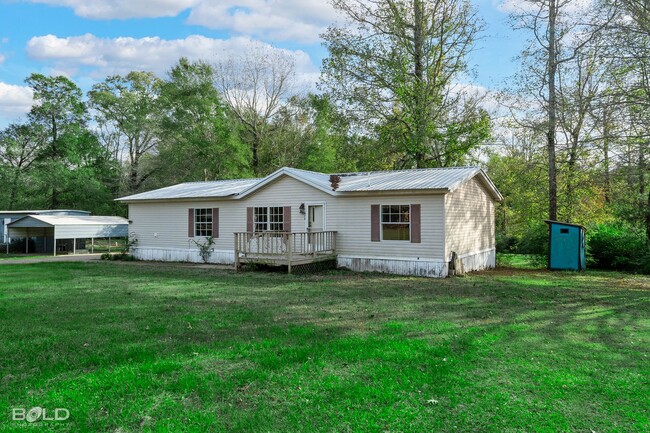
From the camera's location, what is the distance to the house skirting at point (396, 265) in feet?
41.4

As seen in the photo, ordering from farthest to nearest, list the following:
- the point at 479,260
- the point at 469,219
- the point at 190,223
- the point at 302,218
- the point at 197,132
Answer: the point at 197,132, the point at 190,223, the point at 479,260, the point at 302,218, the point at 469,219

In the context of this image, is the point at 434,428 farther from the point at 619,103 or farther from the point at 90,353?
the point at 619,103

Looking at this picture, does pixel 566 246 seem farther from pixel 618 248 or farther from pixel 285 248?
pixel 285 248

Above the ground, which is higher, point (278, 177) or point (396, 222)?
point (278, 177)

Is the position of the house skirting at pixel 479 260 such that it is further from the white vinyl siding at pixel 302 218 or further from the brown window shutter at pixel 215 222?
the brown window shutter at pixel 215 222

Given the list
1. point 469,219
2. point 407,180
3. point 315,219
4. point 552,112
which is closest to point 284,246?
point 315,219

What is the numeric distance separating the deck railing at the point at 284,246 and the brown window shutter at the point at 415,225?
9.23 ft


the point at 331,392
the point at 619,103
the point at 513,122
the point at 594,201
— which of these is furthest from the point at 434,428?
the point at 594,201

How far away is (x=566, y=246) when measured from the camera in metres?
15.0

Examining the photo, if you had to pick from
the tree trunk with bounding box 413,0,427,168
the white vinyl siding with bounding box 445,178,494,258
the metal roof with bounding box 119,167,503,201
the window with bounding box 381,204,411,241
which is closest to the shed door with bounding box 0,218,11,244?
the metal roof with bounding box 119,167,503,201

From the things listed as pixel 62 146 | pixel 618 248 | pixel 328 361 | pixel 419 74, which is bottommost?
pixel 328 361

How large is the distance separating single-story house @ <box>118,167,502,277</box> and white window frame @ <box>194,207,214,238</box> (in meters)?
0.04

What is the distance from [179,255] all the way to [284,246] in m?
5.77

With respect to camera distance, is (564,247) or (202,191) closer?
(564,247)
